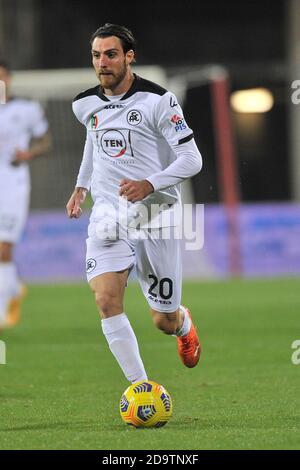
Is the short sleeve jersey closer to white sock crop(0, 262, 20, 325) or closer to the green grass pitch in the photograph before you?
the green grass pitch

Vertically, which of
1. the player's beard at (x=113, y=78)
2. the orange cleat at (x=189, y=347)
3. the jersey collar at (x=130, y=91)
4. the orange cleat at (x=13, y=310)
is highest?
the player's beard at (x=113, y=78)

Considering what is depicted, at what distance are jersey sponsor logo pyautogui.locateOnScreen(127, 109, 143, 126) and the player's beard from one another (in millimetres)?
176

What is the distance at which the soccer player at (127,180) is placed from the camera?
6.51 m

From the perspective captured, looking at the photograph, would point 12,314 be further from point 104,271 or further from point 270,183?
point 270,183

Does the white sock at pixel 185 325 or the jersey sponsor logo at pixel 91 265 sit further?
the white sock at pixel 185 325

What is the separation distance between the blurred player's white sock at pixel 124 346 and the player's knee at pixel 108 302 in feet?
0.14

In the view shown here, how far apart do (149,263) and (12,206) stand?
17.1 feet

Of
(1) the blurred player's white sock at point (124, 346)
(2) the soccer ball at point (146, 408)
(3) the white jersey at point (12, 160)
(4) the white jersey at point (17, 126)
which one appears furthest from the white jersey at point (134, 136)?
(4) the white jersey at point (17, 126)

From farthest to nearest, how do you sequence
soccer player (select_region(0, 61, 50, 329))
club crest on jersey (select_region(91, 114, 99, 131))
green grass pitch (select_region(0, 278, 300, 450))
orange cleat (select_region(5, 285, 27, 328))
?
orange cleat (select_region(5, 285, 27, 328)) < soccer player (select_region(0, 61, 50, 329)) < club crest on jersey (select_region(91, 114, 99, 131)) < green grass pitch (select_region(0, 278, 300, 450))

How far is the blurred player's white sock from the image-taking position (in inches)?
256

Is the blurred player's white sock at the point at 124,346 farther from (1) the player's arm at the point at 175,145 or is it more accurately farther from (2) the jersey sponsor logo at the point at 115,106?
(2) the jersey sponsor logo at the point at 115,106

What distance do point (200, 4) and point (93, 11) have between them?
2523mm

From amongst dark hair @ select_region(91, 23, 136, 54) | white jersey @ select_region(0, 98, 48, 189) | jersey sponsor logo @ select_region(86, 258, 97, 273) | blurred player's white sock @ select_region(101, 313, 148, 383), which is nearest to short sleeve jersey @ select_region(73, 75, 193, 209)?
dark hair @ select_region(91, 23, 136, 54)

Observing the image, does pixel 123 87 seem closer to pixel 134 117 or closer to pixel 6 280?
pixel 134 117
